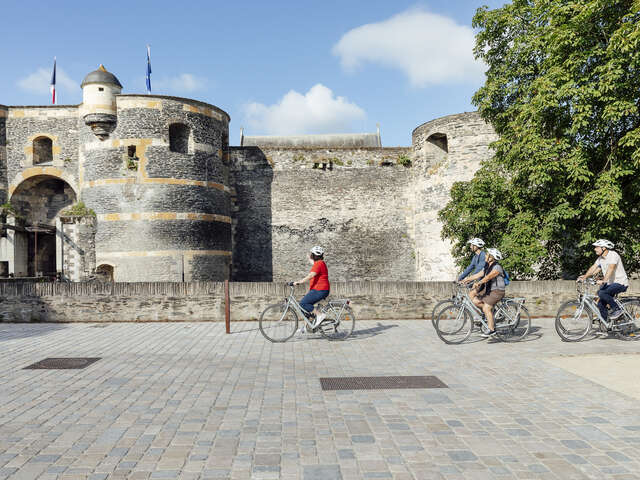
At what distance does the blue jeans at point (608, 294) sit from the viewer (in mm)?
7582

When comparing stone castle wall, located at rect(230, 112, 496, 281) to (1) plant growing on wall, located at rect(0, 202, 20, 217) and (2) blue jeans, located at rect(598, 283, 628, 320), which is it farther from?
(2) blue jeans, located at rect(598, 283, 628, 320)

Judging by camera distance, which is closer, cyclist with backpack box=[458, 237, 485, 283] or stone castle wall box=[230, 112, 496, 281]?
cyclist with backpack box=[458, 237, 485, 283]

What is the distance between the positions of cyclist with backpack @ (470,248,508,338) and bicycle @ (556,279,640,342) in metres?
1.09

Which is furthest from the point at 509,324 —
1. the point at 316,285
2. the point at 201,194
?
the point at 201,194

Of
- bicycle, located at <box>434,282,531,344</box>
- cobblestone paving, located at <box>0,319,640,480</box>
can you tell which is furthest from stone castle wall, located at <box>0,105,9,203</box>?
bicycle, located at <box>434,282,531,344</box>

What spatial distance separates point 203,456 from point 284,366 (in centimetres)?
282

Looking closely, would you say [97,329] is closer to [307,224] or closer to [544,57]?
[544,57]

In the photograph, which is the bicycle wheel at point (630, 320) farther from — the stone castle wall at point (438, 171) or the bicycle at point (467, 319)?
the stone castle wall at point (438, 171)

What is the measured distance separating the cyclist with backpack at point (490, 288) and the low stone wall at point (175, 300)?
2.91 metres

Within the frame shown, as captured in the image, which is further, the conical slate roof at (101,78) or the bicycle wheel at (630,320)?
the conical slate roof at (101,78)

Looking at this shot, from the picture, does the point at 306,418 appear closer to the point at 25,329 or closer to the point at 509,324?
the point at 509,324

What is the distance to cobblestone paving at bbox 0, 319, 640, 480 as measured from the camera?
10.2 ft

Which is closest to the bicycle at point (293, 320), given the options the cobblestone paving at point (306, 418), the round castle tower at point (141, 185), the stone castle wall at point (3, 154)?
the cobblestone paving at point (306, 418)

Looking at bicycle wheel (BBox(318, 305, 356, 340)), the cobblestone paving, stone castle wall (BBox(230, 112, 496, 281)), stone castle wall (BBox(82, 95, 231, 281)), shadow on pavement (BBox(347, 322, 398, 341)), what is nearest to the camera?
the cobblestone paving
